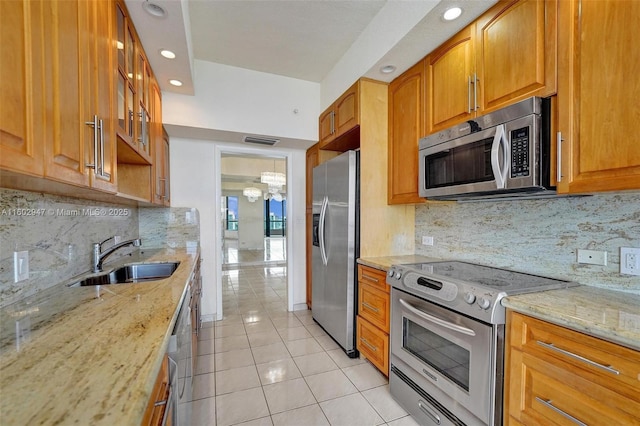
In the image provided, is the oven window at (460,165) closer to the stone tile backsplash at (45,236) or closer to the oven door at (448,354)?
the oven door at (448,354)

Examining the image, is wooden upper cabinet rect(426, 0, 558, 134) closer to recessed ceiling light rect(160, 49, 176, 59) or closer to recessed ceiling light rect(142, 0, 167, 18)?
recessed ceiling light rect(142, 0, 167, 18)

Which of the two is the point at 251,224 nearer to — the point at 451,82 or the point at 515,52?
the point at 451,82

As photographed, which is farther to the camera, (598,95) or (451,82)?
(451,82)

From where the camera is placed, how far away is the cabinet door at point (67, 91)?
86 centimetres

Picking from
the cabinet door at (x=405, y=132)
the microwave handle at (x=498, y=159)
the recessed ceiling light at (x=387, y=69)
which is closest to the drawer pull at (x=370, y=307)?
the cabinet door at (x=405, y=132)

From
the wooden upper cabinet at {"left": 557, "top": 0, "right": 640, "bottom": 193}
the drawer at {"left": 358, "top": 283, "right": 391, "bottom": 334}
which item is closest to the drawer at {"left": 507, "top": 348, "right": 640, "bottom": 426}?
the wooden upper cabinet at {"left": 557, "top": 0, "right": 640, "bottom": 193}

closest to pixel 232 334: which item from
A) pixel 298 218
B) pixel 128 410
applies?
pixel 298 218

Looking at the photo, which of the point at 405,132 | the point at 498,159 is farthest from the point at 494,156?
the point at 405,132

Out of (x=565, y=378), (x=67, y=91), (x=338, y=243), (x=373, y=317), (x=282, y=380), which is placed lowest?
(x=282, y=380)

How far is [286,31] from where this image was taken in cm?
246

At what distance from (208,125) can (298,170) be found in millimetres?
1306

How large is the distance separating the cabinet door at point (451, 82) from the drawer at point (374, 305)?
1.32 metres

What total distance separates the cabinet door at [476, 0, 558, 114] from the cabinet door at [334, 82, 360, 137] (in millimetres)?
1034

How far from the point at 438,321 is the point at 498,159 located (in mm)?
957
